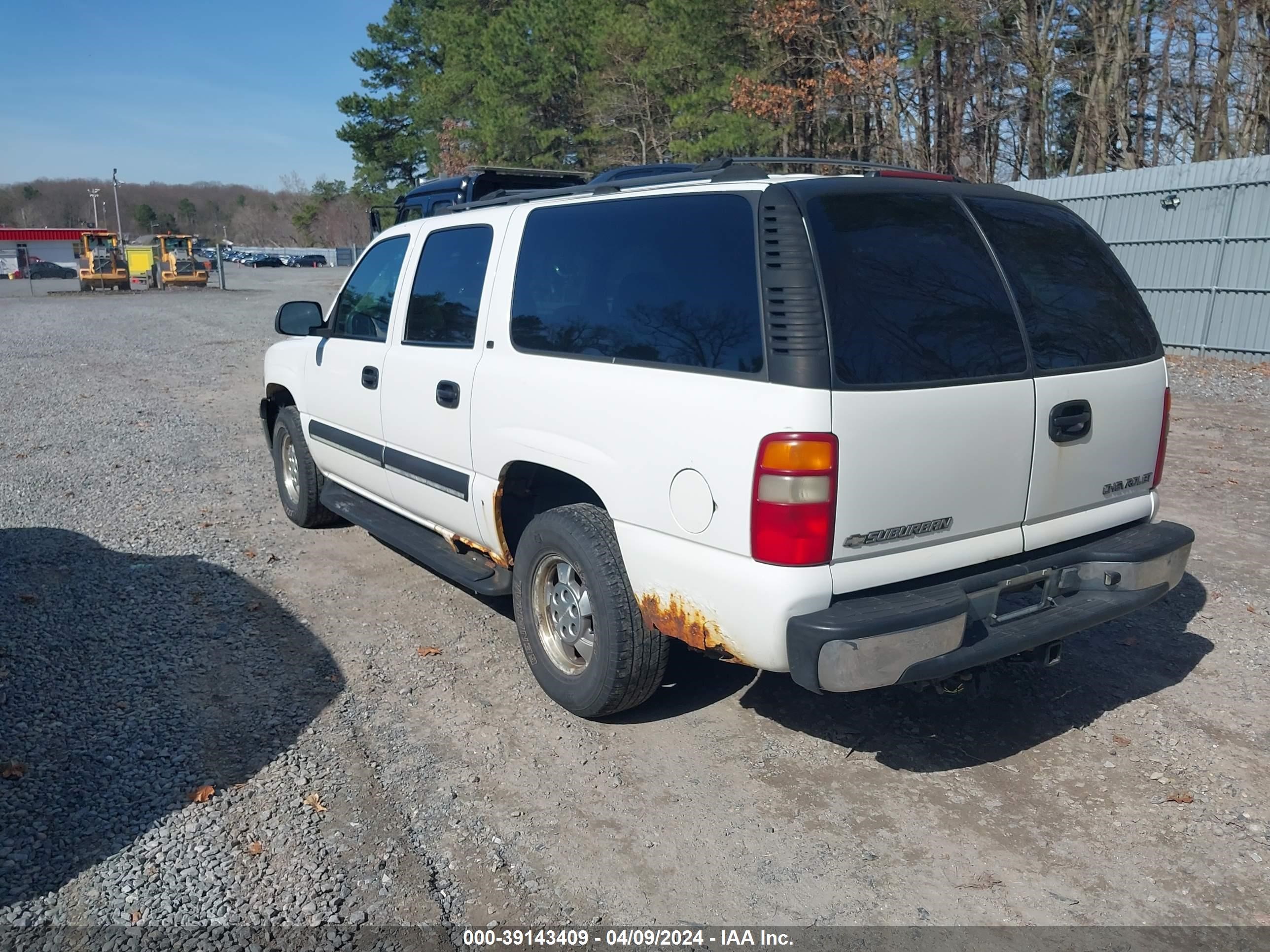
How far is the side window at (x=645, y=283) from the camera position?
3203 millimetres

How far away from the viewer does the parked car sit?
210ft

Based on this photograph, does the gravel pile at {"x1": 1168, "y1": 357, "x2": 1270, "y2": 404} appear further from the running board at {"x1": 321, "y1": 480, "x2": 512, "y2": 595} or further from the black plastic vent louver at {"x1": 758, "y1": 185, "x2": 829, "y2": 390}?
the black plastic vent louver at {"x1": 758, "y1": 185, "x2": 829, "y2": 390}

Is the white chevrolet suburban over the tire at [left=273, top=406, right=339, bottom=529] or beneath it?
over

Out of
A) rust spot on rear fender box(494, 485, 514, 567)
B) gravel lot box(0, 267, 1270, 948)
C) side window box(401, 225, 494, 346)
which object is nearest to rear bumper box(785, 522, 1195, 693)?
gravel lot box(0, 267, 1270, 948)

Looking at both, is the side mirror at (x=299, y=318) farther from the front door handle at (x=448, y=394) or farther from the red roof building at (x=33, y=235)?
the red roof building at (x=33, y=235)

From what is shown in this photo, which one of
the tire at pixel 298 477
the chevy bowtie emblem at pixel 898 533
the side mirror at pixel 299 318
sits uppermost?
the side mirror at pixel 299 318

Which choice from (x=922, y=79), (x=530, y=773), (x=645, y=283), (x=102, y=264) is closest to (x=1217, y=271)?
(x=922, y=79)

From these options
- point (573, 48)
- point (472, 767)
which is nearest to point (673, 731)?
point (472, 767)

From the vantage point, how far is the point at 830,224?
3145 millimetres

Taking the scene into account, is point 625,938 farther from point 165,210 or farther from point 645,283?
point 165,210

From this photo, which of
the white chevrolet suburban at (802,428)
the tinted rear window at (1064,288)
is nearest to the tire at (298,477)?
the white chevrolet suburban at (802,428)

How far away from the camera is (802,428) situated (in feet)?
9.55

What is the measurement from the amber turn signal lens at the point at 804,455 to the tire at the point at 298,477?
4.09 metres

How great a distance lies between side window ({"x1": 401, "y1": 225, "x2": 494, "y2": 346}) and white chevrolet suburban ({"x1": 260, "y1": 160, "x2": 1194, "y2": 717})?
0.03 metres
